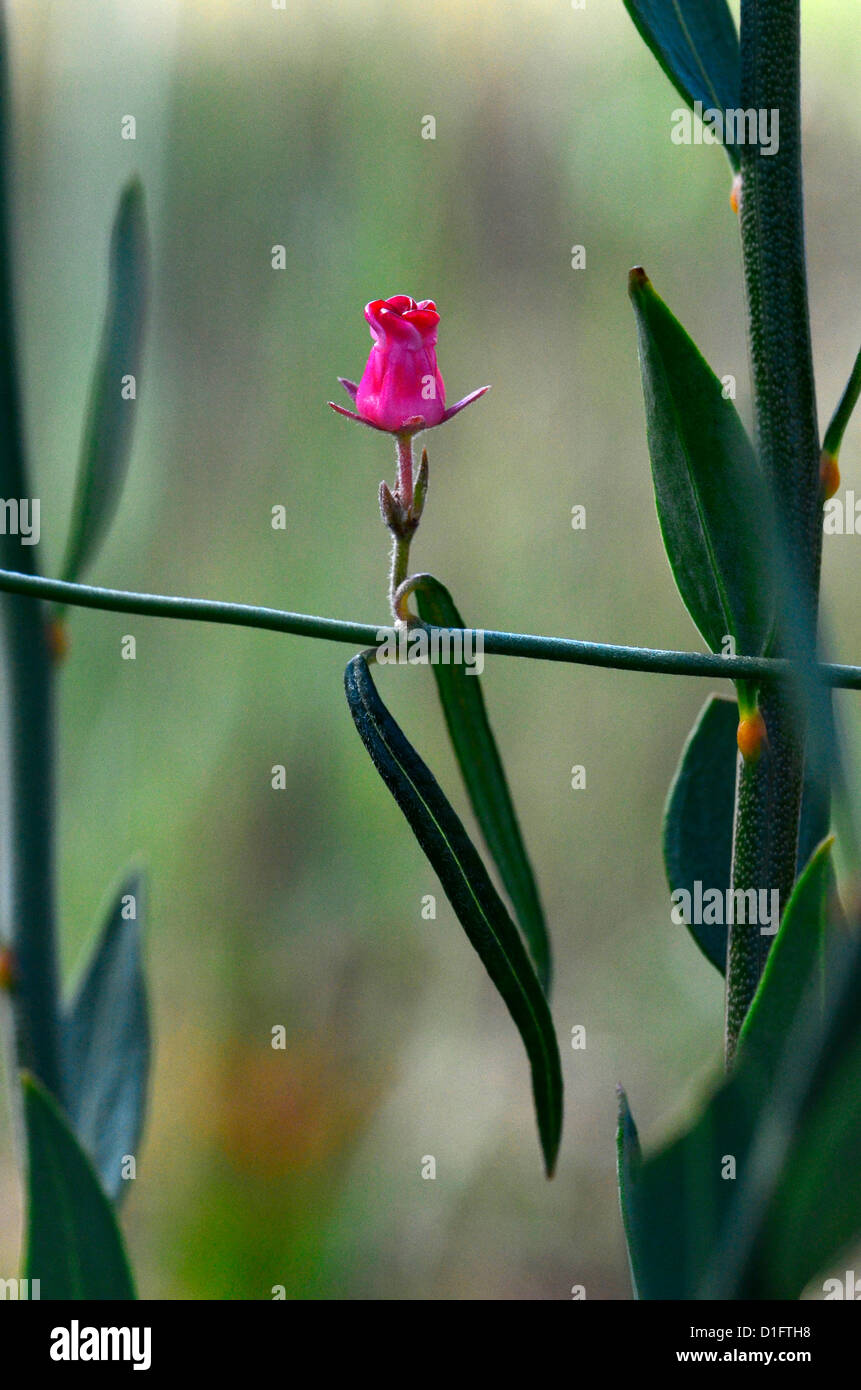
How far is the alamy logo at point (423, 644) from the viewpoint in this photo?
0.39 m

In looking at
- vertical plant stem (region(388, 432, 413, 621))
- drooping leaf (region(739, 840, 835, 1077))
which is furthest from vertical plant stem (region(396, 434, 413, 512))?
drooping leaf (region(739, 840, 835, 1077))

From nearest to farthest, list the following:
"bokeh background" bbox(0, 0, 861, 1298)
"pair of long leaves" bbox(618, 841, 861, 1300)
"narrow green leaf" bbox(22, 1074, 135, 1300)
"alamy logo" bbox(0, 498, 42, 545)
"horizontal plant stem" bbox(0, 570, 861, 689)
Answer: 1. "pair of long leaves" bbox(618, 841, 861, 1300)
2. "horizontal plant stem" bbox(0, 570, 861, 689)
3. "narrow green leaf" bbox(22, 1074, 135, 1300)
4. "alamy logo" bbox(0, 498, 42, 545)
5. "bokeh background" bbox(0, 0, 861, 1298)

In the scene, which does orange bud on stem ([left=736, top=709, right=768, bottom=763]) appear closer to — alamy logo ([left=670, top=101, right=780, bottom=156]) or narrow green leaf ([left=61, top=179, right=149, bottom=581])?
alamy logo ([left=670, top=101, right=780, bottom=156])

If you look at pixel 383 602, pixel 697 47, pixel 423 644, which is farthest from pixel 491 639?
pixel 383 602

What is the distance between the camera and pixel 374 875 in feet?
5.39

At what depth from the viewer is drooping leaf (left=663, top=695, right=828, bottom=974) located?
0.51m

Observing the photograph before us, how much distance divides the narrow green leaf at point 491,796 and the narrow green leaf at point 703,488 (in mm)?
109

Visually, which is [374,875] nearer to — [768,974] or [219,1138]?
[219,1138]

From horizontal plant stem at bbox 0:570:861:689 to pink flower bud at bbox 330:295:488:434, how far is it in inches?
4.3

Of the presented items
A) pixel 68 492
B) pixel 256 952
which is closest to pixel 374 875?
pixel 256 952

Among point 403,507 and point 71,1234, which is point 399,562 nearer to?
point 403,507

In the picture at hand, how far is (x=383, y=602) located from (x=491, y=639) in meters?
1.45
